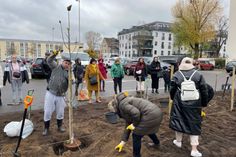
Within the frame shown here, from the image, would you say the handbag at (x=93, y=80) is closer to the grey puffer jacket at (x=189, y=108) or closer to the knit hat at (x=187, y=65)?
the grey puffer jacket at (x=189, y=108)

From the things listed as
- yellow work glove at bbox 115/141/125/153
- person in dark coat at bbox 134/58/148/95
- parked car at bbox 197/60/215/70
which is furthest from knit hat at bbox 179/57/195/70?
parked car at bbox 197/60/215/70

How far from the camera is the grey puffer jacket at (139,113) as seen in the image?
299 cm

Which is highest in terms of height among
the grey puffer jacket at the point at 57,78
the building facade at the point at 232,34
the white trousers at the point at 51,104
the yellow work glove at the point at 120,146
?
the building facade at the point at 232,34

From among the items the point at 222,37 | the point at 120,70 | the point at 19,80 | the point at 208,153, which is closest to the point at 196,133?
the point at 208,153

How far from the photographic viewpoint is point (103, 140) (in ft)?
13.3

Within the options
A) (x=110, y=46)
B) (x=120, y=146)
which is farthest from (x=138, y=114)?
(x=110, y=46)

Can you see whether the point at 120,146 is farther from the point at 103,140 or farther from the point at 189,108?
the point at 189,108

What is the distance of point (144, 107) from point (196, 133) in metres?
1.09

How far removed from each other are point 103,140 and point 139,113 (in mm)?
1436

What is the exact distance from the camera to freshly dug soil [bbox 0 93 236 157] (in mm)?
3566

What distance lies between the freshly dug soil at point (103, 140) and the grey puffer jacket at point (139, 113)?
0.72 m

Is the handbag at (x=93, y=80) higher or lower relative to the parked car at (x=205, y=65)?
lower

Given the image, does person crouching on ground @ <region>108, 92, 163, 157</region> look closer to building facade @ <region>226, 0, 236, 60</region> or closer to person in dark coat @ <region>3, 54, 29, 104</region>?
person in dark coat @ <region>3, 54, 29, 104</region>

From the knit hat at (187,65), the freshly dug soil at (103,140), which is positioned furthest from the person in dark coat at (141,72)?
the knit hat at (187,65)
